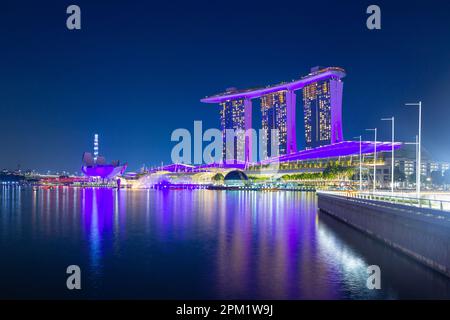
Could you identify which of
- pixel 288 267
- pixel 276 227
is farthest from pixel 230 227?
pixel 288 267

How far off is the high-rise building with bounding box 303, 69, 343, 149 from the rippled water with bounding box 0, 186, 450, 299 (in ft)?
420

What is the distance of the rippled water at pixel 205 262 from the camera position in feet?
65.1

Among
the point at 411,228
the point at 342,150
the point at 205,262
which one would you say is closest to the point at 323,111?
the point at 342,150

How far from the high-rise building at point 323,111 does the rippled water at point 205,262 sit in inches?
5045

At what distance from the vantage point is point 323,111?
18750cm

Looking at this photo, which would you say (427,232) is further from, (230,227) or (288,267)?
(230,227)

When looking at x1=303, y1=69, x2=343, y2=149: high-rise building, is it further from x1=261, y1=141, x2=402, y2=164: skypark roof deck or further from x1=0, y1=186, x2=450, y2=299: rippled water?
x1=0, y1=186, x2=450, y2=299: rippled water

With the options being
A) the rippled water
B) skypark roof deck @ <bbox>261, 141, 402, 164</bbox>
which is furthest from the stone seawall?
skypark roof deck @ <bbox>261, 141, 402, 164</bbox>

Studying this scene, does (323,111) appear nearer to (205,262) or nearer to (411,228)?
(205,262)

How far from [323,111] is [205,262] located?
547ft

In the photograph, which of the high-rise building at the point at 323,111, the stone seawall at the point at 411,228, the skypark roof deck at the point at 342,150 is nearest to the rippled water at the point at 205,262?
the stone seawall at the point at 411,228

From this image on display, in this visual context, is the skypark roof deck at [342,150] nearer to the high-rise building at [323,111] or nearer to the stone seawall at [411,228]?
the high-rise building at [323,111]
